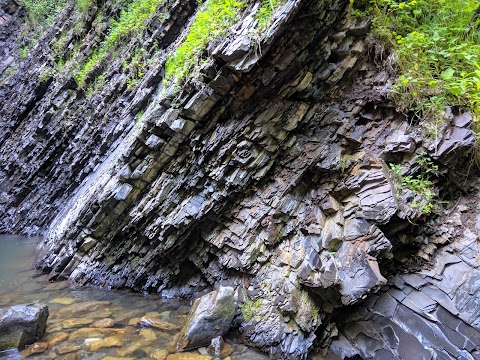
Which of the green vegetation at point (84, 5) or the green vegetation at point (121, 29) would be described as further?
the green vegetation at point (84, 5)

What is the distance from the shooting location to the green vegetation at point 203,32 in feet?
20.8

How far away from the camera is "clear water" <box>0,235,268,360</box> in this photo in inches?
197

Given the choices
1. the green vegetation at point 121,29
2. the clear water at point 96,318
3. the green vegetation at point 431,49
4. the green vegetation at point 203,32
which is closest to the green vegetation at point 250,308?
the clear water at point 96,318

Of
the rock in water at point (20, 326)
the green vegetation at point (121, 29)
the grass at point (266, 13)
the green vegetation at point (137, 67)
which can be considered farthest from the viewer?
the green vegetation at point (121, 29)

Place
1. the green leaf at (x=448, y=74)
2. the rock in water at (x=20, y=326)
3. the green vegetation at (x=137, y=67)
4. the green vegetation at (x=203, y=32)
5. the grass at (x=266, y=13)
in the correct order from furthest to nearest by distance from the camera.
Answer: the green vegetation at (x=137, y=67) < the green vegetation at (x=203, y=32) < the grass at (x=266, y=13) < the green leaf at (x=448, y=74) < the rock in water at (x=20, y=326)

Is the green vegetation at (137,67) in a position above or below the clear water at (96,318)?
above

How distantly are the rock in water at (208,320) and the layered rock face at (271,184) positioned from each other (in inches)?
15.6

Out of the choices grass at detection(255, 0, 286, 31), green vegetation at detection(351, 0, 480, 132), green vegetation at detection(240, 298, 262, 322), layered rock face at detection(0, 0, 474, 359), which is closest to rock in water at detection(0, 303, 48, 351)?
layered rock face at detection(0, 0, 474, 359)

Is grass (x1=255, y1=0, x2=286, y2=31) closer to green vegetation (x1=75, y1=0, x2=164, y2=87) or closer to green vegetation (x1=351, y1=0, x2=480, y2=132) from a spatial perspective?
green vegetation (x1=351, y1=0, x2=480, y2=132)

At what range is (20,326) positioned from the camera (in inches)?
199

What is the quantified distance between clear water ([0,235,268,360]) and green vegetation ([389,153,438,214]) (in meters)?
3.42

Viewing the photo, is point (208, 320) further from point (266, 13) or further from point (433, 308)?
point (266, 13)

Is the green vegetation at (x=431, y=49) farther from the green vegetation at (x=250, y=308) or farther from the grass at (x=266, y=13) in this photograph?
the green vegetation at (x=250, y=308)

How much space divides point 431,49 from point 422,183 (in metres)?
2.46
